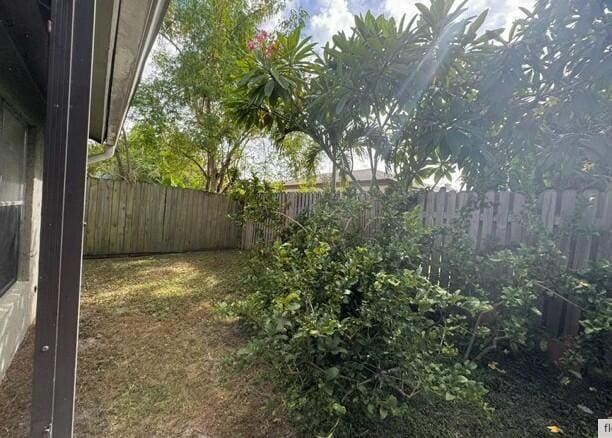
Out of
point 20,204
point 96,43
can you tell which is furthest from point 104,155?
point 96,43

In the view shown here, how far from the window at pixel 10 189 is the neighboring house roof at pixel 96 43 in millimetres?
155

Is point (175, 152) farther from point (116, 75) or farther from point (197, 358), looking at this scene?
point (197, 358)

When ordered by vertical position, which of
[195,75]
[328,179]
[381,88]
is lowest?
[328,179]

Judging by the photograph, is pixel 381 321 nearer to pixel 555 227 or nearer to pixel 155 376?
pixel 155 376

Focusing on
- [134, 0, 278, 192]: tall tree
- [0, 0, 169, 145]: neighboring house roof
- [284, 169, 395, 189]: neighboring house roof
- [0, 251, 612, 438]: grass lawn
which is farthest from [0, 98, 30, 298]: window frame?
[134, 0, 278, 192]: tall tree

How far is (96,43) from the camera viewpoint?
4.96 feet

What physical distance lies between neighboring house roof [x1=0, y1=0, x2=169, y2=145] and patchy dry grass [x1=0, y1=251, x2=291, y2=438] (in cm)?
160

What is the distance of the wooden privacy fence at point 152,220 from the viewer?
214 inches

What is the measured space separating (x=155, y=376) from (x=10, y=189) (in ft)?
5.46

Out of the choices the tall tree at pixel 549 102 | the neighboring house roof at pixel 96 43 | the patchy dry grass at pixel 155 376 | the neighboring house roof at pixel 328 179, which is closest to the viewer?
the neighboring house roof at pixel 96 43

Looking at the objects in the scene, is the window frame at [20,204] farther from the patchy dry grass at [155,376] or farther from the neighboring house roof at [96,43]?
the patchy dry grass at [155,376]

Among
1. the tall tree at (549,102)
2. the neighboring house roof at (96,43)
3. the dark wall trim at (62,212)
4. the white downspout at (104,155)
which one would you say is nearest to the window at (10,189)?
the neighboring house roof at (96,43)

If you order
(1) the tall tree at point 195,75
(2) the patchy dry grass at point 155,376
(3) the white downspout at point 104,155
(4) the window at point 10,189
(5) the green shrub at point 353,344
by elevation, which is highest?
(1) the tall tree at point 195,75

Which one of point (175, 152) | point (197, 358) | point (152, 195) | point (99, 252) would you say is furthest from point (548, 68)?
point (175, 152)
